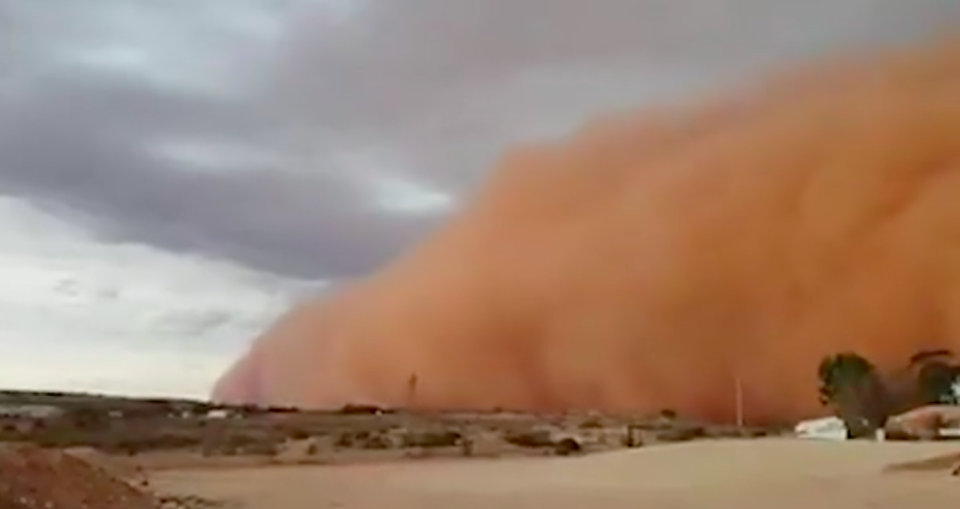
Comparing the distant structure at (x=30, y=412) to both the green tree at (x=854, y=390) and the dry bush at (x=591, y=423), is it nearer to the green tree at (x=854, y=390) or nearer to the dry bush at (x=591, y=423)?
the dry bush at (x=591, y=423)

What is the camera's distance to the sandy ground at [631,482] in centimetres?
1405

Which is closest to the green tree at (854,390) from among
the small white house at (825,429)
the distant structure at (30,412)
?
the small white house at (825,429)

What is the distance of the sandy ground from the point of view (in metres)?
14.0

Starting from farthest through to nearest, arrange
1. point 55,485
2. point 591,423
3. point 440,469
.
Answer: point 591,423
point 440,469
point 55,485

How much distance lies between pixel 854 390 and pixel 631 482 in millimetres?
27935

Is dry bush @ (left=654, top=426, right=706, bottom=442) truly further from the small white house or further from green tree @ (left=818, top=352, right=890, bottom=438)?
green tree @ (left=818, top=352, right=890, bottom=438)

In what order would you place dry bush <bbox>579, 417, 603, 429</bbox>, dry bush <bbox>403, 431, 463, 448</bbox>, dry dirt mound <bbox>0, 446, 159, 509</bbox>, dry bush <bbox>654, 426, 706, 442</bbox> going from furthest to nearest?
dry bush <bbox>579, 417, 603, 429</bbox>, dry bush <bbox>654, 426, 706, 442</bbox>, dry bush <bbox>403, 431, 463, 448</bbox>, dry dirt mound <bbox>0, 446, 159, 509</bbox>

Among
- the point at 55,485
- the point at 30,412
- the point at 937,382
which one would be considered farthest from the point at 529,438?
the point at 55,485

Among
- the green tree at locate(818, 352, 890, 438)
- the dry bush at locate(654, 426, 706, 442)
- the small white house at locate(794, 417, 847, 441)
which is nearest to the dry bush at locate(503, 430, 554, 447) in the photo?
the dry bush at locate(654, 426, 706, 442)

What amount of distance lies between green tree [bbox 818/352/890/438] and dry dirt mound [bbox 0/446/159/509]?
111 feet

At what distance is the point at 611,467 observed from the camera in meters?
21.5

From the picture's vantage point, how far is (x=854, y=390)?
43406mm

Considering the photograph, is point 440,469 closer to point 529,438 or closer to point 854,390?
point 529,438

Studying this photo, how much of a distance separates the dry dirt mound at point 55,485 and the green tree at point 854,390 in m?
33.7
